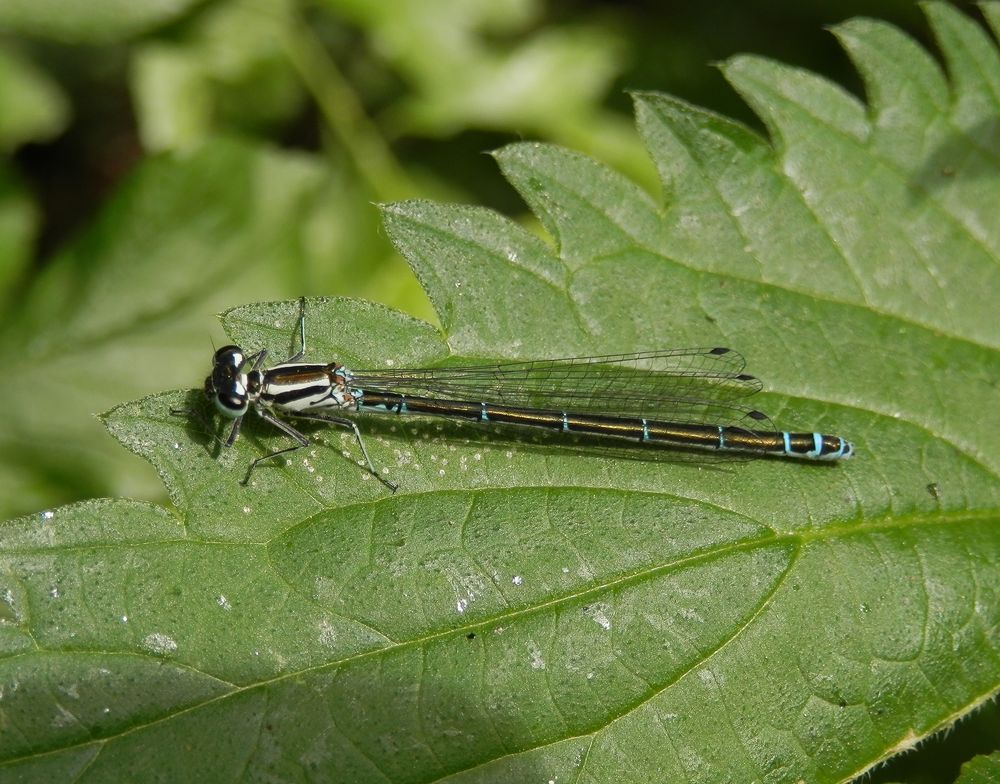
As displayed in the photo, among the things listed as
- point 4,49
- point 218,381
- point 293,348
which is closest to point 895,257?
point 293,348

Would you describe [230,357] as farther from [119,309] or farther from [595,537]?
[119,309]

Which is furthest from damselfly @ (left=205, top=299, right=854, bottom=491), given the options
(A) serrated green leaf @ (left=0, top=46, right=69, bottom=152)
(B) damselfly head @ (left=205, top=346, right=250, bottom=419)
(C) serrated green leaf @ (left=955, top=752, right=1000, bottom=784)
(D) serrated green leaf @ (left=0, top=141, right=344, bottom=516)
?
(A) serrated green leaf @ (left=0, top=46, right=69, bottom=152)

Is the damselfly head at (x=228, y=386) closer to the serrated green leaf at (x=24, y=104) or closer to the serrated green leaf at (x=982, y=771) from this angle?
the serrated green leaf at (x=982, y=771)

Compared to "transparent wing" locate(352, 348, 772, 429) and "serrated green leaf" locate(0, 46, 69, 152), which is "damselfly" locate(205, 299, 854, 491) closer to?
"transparent wing" locate(352, 348, 772, 429)

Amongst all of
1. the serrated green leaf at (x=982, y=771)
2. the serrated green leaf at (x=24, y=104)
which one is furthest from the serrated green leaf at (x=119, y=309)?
the serrated green leaf at (x=982, y=771)

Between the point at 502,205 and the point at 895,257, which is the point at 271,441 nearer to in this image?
the point at 895,257

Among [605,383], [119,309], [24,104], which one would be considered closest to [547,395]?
[605,383]

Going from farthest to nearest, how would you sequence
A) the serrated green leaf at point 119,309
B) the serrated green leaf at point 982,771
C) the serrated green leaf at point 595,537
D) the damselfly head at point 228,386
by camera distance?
the serrated green leaf at point 119,309 → the damselfly head at point 228,386 → the serrated green leaf at point 982,771 → the serrated green leaf at point 595,537
